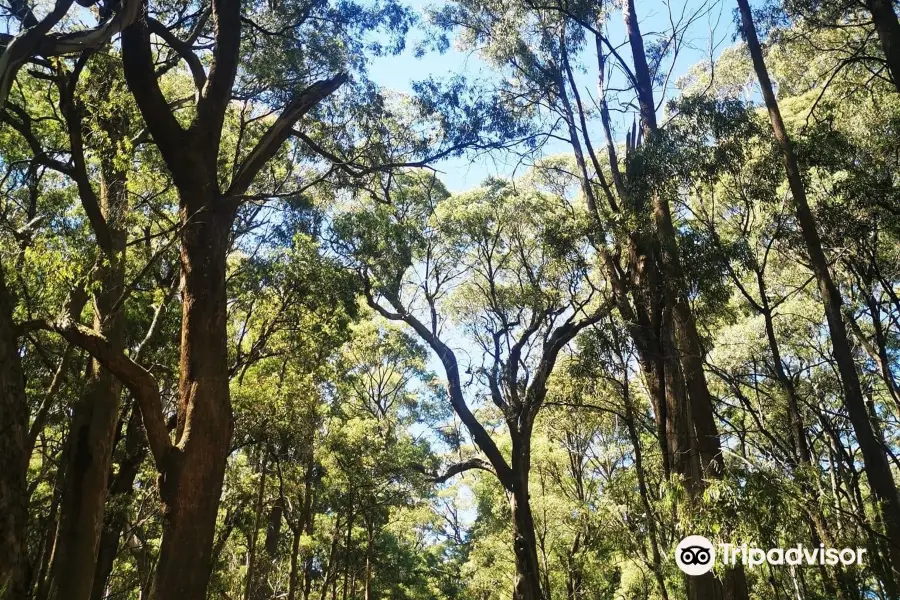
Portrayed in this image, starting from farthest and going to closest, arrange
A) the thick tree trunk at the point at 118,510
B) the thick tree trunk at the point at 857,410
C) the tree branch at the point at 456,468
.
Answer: the tree branch at the point at 456,468 → the thick tree trunk at the point at 118,510 → the thick tree trunk at the point at 857,410

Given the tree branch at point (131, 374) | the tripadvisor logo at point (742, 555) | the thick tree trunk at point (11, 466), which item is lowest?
the tripadvisor logo at point (742, 555)

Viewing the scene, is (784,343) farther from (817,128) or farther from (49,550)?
(49,550)

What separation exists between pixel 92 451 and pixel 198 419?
2.72 metres

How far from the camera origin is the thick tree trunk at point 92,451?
19.7 ft

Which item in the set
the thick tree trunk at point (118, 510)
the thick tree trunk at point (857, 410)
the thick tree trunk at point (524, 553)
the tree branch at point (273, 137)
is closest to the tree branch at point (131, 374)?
the tree branch at point (273, 137)

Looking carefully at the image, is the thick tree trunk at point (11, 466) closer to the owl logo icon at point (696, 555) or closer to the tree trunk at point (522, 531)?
the owl logo icon at point (696, 555)

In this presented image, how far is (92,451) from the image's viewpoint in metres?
6.71

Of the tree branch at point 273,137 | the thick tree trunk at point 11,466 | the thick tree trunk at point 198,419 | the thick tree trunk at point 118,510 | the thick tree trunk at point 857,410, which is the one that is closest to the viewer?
the thick tree trunk at point 11,466

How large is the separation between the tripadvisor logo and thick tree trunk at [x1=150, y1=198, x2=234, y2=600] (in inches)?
188

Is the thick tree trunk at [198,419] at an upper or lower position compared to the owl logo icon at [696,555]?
upper

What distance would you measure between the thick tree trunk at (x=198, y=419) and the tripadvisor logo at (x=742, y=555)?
15.7ft

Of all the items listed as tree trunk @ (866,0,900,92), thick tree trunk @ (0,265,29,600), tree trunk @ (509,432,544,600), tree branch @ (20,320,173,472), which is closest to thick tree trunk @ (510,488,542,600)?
tree trunk @ (509,432,544,600)

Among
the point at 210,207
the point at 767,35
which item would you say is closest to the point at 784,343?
the point at 767,35

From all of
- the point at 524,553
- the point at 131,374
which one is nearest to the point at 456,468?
the point at 524,553
